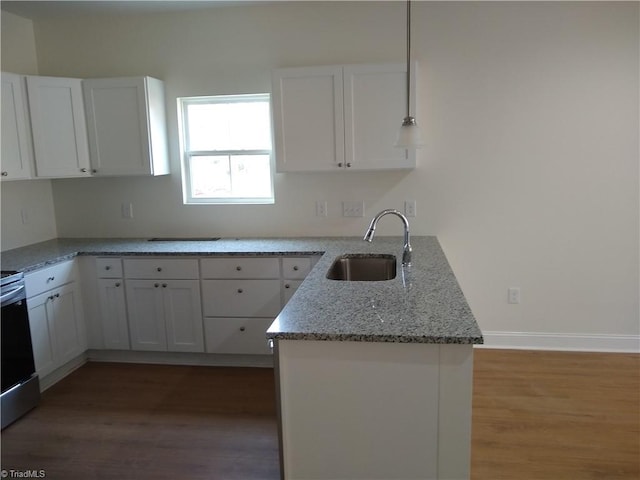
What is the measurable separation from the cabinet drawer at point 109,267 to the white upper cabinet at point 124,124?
700 mm

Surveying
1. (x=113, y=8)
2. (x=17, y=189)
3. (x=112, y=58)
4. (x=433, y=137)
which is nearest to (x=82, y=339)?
(x=17, y=189)

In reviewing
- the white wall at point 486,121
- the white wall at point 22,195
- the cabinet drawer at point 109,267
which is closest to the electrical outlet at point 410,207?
the white wall at point 486,121

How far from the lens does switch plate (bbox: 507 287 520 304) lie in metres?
3.71

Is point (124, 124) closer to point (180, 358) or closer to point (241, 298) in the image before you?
point (241, 298)

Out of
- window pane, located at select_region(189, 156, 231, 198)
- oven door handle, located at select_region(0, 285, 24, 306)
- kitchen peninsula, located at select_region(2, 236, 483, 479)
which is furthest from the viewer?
window pane, located at select_region(189, 156, 231, 198)

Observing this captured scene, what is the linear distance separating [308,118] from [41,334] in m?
2.33

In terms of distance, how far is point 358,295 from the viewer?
214 cm

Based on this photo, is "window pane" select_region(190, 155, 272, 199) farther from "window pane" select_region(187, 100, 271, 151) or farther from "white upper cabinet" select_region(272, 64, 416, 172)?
"white upper cabinet" select_region(272, 64, 416, 172)

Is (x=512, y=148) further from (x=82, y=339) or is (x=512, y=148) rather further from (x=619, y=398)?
(x=82, y=339)

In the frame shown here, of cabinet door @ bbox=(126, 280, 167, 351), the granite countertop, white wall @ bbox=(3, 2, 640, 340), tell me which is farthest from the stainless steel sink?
cabinet door @ bbox=(126, 280, 167, 351)

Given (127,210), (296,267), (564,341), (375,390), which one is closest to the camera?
(375,390)

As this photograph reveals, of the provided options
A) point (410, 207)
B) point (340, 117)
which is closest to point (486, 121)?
point (410, 207)

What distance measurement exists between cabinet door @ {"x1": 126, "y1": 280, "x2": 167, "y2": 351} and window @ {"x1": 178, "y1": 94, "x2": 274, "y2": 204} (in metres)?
0.86

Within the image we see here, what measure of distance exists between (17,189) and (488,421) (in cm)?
376
